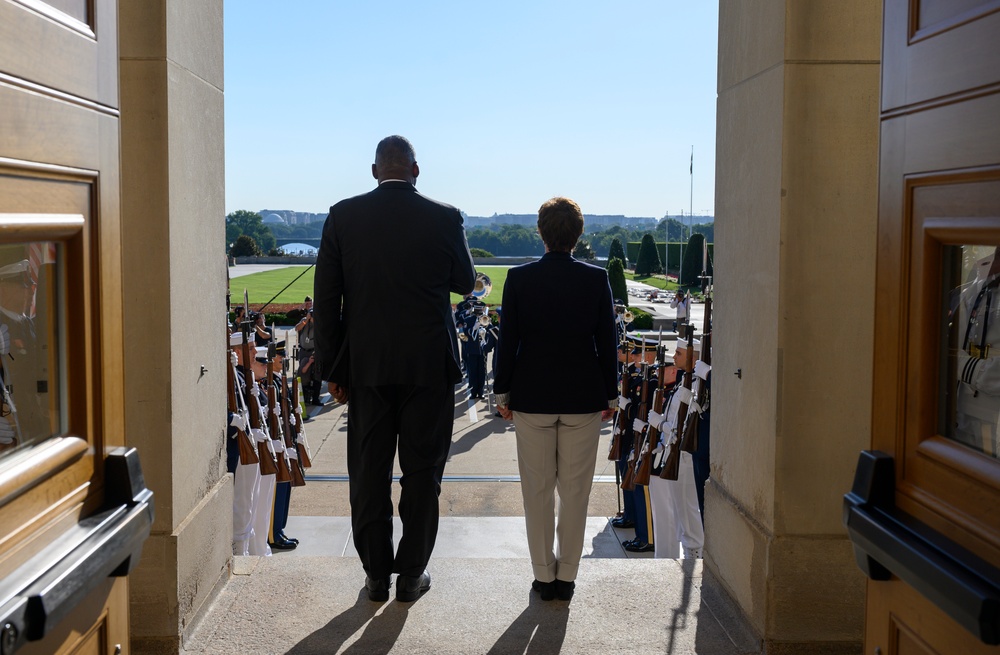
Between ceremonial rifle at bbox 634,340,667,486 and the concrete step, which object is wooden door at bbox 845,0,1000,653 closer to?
the concrete step

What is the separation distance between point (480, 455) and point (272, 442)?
4.71m

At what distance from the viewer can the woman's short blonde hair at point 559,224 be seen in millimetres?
4277

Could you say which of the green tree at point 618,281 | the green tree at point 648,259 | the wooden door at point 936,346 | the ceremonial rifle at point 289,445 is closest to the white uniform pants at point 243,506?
the ceremonial rifle at point 289,445

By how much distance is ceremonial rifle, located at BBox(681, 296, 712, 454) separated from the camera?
6.07 meters

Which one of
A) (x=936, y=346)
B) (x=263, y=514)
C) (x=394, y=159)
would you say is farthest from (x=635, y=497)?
(x=936, y=346)

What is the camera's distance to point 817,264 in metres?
3.74

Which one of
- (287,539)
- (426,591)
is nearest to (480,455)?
(287,539)

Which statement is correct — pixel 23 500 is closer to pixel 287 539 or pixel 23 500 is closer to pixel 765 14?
pixel 765 14

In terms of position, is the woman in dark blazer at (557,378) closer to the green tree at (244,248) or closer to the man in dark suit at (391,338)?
the man in dark suit at (391,338)

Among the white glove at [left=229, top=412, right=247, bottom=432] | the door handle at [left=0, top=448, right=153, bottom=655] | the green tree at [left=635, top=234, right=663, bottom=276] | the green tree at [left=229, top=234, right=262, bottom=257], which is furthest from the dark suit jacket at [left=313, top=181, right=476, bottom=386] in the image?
the green tree at [left=229, top=234, right=262, bottom=257]

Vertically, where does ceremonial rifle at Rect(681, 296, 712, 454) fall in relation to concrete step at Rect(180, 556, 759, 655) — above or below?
above

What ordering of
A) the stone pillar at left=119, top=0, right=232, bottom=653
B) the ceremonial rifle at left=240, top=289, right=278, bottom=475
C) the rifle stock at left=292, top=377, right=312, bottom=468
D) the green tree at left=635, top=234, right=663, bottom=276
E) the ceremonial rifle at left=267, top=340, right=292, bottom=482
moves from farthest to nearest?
1. the green tree at left=635, top=234, right=663, bottom=276
2. the rifle stock at left=292, top=377, right=312, bottom=468
3. the ceremonial rifle at left=267, top=340, right=292, bottom=482
4. the ceremonial rifle at left=240, top=289, right=278, bottom=475
5. the stone pillar at left=119, top=0, right=232, bottom=653

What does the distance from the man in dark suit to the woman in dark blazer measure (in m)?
0.26

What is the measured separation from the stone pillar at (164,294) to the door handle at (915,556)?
250 cm
